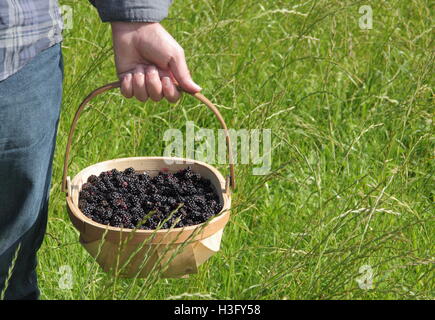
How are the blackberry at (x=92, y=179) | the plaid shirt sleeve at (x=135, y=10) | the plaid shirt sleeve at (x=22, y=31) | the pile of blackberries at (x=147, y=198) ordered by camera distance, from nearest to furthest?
the plaid shirt sleeve at (x=22, y=31) → the plaid shirt sleeve at (x=135, y=10) → the pile of blackberries at (x=147, y=198) → the blackberry at (x=92, y=179)

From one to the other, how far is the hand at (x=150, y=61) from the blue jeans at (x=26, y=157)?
167mm

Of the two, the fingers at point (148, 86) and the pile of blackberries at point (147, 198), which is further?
the pile of blackberries at point (147, 198)

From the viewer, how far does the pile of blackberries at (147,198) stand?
5.54ft

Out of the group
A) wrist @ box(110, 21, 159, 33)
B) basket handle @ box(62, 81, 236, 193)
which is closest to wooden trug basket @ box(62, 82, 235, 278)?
basket handle @ box(62, 81, 236, 193)

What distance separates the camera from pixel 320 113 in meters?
2.61

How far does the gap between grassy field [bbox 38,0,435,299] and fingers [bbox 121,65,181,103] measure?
0.35 meters

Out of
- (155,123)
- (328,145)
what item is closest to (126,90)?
(155,123)

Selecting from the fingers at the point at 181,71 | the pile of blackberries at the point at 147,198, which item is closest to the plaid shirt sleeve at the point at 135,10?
the fingers at the point at 181,71

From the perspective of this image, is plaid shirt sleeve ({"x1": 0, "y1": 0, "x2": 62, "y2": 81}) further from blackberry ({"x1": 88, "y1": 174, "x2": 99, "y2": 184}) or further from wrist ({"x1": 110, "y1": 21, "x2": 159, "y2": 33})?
blackberry ({"x1": 88, "y1": 174, "x2": 99, "y2": 184})

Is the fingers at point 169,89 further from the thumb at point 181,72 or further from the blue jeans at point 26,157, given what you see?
the blue jeans at point 26,157

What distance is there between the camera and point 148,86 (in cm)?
158

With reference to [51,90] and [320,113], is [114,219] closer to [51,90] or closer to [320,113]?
[51,90]

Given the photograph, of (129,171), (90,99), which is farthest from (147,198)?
(90,99)

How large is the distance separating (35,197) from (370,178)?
43.4 inches
